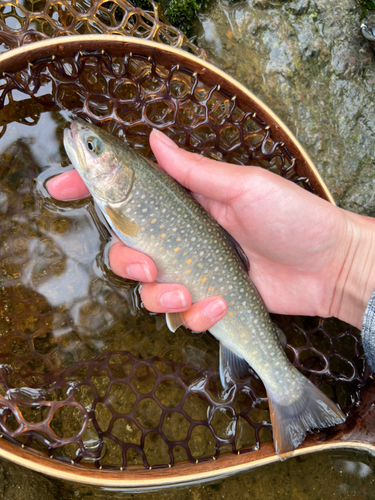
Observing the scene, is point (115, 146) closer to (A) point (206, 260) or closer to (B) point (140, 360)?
(A) point (206, 260)

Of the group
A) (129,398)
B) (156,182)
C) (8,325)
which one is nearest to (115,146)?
(156,182)

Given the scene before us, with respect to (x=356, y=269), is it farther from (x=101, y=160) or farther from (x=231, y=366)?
(x=101, y=160)

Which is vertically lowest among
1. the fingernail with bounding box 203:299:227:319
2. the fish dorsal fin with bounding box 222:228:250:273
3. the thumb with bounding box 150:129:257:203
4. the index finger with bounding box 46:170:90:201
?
the index finger with bounding box 46:170:90:201

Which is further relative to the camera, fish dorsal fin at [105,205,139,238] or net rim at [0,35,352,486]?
fish dorsal fin at [105,205,139,238]

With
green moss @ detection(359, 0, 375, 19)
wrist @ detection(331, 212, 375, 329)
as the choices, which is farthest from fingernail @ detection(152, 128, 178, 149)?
green moss @ detection(359, 0, 375, 19)

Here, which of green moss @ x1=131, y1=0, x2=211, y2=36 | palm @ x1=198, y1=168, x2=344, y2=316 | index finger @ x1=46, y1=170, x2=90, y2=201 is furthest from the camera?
green moss @ x1=131, y1=0, x2=211, y2=36

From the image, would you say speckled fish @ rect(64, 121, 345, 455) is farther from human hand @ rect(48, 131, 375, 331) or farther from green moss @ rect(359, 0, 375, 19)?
green moss @ rect(359, 0, 375, 19)

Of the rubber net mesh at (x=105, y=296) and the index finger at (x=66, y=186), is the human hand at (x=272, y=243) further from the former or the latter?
the rubber net mesh at (x=105, y=296)
